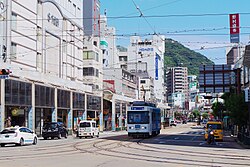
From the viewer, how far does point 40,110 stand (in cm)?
5600

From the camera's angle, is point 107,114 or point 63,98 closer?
point 63,98

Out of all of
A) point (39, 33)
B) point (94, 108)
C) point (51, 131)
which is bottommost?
point (51, 131)

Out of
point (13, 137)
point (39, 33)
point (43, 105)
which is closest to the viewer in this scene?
point (13, 137)

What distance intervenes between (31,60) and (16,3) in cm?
799

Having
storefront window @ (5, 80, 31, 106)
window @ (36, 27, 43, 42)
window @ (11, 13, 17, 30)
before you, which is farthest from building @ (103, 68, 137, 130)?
storefront window @ (5, 80, 31, 106)

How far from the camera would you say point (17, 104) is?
153 feet

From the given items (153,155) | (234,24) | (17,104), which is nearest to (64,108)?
(17,104)

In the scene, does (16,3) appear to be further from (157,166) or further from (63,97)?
(157,166)

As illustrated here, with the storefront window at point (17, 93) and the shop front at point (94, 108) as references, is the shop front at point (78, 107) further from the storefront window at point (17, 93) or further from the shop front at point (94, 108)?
the storefront window at point (17, 93)

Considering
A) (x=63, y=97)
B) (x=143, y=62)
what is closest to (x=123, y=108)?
(x=63, y=97)

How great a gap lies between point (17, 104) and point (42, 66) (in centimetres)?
1500

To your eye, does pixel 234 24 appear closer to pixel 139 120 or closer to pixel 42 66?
pixel 139 120

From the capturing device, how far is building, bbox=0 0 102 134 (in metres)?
48.2

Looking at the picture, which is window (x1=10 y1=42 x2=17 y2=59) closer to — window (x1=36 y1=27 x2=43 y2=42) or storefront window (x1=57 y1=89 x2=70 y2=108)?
Answer: window (x1=36 y1=27 x2=43 y2=42)
